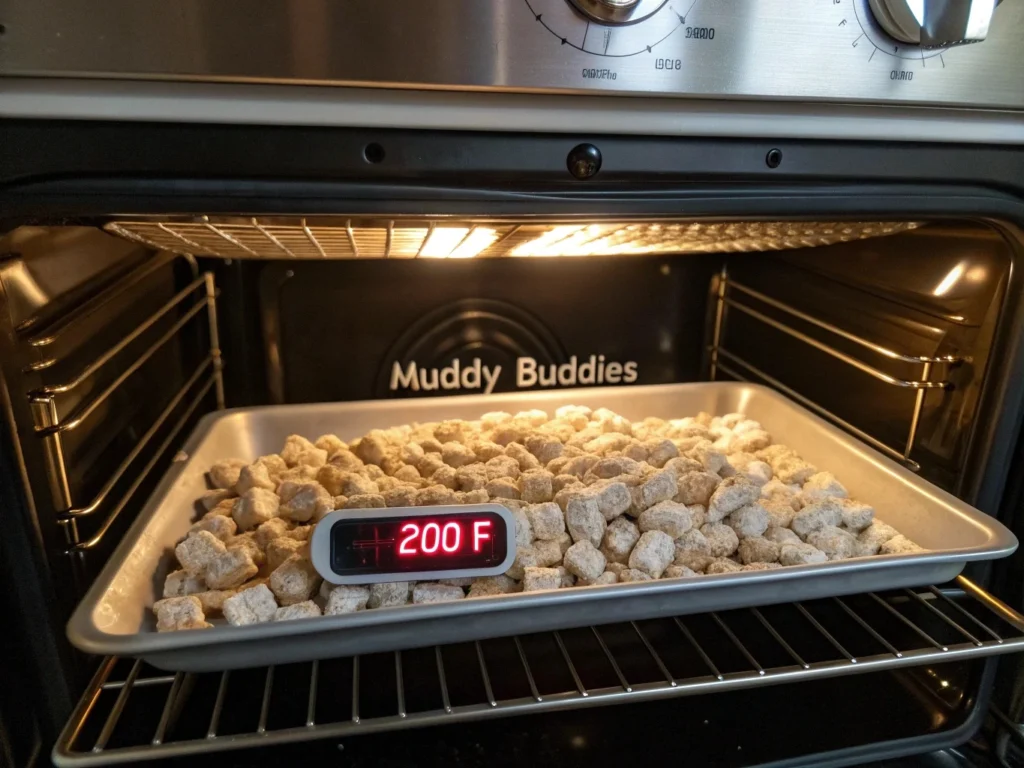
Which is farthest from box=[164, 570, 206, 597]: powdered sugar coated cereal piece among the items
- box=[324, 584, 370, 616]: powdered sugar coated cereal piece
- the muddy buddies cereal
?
box=[324, 584, 370, 616]: powdered sugar coated cereal piece

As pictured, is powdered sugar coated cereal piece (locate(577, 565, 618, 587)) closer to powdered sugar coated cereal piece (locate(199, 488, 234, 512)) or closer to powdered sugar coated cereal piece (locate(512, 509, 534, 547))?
powdered sugar coated cereal piece (locate(512, 509, 534, 547))

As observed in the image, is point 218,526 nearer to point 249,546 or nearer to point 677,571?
point 249,546

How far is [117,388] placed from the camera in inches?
30.6

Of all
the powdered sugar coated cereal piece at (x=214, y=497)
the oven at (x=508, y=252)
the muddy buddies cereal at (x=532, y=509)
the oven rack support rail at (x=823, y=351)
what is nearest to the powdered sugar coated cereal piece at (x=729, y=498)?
the muddy buddies cereal at (x=532, y=509)

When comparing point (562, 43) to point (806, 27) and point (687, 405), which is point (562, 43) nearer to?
point (806, 27)

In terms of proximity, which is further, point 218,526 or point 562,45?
point 218,526

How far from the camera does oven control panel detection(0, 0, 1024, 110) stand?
1.44 feet

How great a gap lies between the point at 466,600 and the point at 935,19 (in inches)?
21.1

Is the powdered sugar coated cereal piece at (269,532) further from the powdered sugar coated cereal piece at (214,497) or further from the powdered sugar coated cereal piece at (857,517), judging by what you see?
the powdered sugar coated cereal piece at (857,517)

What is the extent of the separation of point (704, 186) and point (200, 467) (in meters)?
0.63

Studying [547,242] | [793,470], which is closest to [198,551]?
[547,242]

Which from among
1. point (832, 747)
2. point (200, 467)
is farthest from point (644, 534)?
point (200, 467)

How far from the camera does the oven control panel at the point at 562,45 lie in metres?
0.44

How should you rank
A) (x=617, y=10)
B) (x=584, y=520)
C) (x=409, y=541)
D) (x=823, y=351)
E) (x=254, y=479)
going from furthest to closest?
1. (x=823, y=351)
2. (x=254, y=479)
3. (x=584, y=520)
4. (x=409, y=541)
5. (x=617, y=10)
